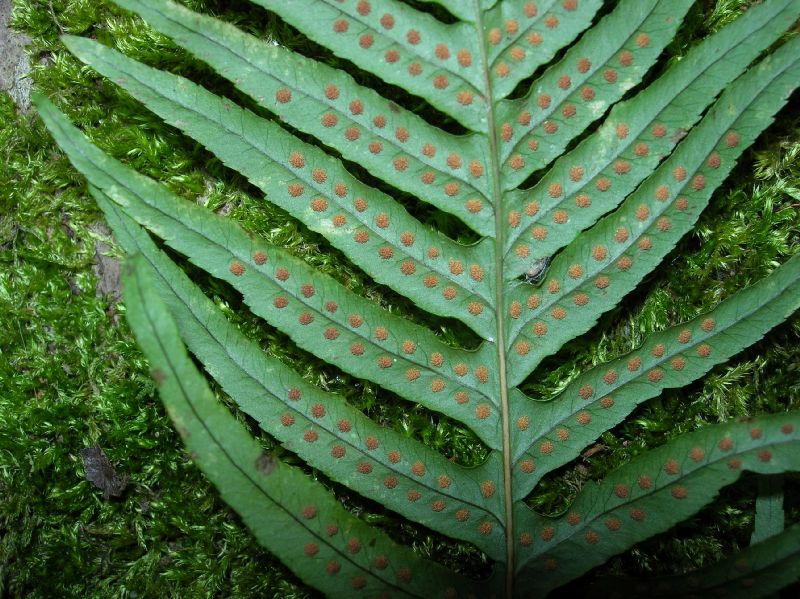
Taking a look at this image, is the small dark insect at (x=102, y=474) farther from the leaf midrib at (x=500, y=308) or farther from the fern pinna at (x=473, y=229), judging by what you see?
the leaf midrib at (x=500, y=308)

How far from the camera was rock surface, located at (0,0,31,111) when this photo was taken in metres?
2.80

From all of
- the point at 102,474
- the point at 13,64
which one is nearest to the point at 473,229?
the point at 102,474

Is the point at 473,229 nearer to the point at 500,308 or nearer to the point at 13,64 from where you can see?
the point at 500,308

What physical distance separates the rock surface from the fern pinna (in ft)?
2.94

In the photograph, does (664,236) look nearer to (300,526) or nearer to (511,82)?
(511,82)

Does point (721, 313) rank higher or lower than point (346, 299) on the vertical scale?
higher

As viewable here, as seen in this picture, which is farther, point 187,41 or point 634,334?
point 634,334

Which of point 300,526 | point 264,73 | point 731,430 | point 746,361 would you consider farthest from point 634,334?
point 264,73

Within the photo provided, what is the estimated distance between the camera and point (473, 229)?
7.06 feet

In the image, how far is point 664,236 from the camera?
6.97ft

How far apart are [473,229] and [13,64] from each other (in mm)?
2041

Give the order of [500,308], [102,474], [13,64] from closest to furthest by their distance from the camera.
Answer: [500,308]
[102,474]
[13,64]

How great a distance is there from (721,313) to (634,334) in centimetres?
42

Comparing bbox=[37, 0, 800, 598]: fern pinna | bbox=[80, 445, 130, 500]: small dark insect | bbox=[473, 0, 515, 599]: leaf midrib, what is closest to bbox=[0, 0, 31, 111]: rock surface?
bbox=[37, 0, 800, 598]: fern pinna
